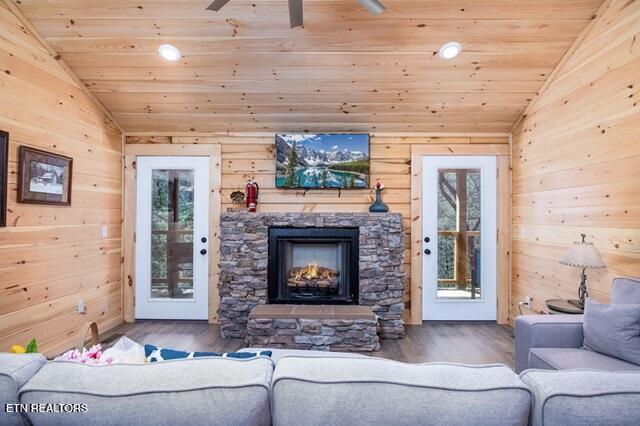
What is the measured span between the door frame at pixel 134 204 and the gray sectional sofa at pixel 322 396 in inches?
128

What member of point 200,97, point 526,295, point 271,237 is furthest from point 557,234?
point 200,97

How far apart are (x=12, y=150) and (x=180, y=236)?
184 cm

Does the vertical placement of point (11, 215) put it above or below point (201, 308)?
above

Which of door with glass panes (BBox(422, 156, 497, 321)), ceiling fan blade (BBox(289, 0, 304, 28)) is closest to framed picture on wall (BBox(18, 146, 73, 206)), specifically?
ceiling fan blade (BBox(289, 0, 304, 28))

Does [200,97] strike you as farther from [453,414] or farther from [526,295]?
[526,295]

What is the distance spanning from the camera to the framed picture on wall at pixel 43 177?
9.11 feet

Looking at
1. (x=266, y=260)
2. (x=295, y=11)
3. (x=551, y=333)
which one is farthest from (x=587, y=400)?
(x=266, y=260)

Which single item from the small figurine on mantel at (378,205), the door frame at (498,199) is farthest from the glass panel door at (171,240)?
the door frame at (498,199)

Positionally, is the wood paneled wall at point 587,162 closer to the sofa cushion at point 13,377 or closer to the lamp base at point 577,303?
the lamp base at point 577,303

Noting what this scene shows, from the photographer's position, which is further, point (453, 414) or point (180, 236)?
point (180, 236)

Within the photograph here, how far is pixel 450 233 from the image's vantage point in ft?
13.7

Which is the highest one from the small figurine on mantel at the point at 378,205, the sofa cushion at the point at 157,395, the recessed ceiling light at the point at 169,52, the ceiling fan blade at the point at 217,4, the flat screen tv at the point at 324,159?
the recessed ceiling light at the point at 169,52

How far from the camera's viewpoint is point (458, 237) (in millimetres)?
4176

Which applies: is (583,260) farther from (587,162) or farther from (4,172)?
(4,172)
